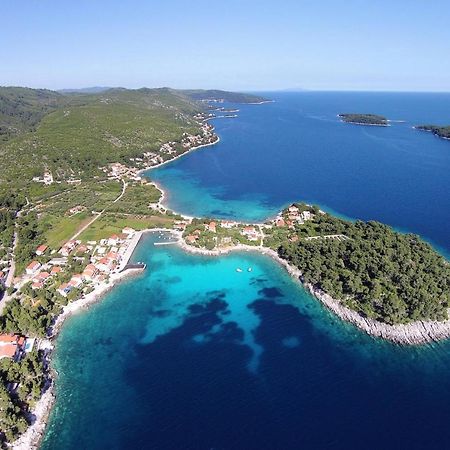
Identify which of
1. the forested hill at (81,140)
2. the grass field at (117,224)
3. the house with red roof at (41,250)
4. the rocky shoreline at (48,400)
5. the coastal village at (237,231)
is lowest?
the rocky shoreline at (48,400)

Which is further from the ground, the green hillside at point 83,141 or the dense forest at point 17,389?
the green hillside at point 83,141

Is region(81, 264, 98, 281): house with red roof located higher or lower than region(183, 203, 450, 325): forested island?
lower

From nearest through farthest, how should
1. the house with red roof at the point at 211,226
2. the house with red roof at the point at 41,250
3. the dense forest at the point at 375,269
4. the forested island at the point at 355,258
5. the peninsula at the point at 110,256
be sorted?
the peninsula at the point at 110,256 < the dense forest at the point at 375,269 < the forested island at the point at 355,258 < the house with red roof at the point at 41,250 < the house with red roof at the point at 211,226

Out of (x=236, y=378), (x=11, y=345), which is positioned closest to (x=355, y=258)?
(x=236, y=378)

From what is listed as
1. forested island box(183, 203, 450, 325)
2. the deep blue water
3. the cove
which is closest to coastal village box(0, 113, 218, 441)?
the cove

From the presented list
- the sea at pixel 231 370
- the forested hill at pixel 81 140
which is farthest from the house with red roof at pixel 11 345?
the forested hill at pixel 81 140

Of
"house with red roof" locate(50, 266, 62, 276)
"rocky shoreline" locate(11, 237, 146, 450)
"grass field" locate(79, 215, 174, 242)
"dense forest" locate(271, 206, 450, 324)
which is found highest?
"dense forest" locate(271, 206, 450, 324)

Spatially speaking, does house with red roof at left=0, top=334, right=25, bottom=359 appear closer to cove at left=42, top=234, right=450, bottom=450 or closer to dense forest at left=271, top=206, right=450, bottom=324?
cove at left=42, top=234, right=450, bottom=450

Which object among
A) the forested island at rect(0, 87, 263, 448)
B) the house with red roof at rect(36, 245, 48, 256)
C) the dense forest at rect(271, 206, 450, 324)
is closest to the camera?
the forested island at rect(0, 87, 263, 448)

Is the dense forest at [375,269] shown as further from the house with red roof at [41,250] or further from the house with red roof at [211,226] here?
the house with red roof at [41,250]

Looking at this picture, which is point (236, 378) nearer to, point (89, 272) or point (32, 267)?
point (89, 272)
